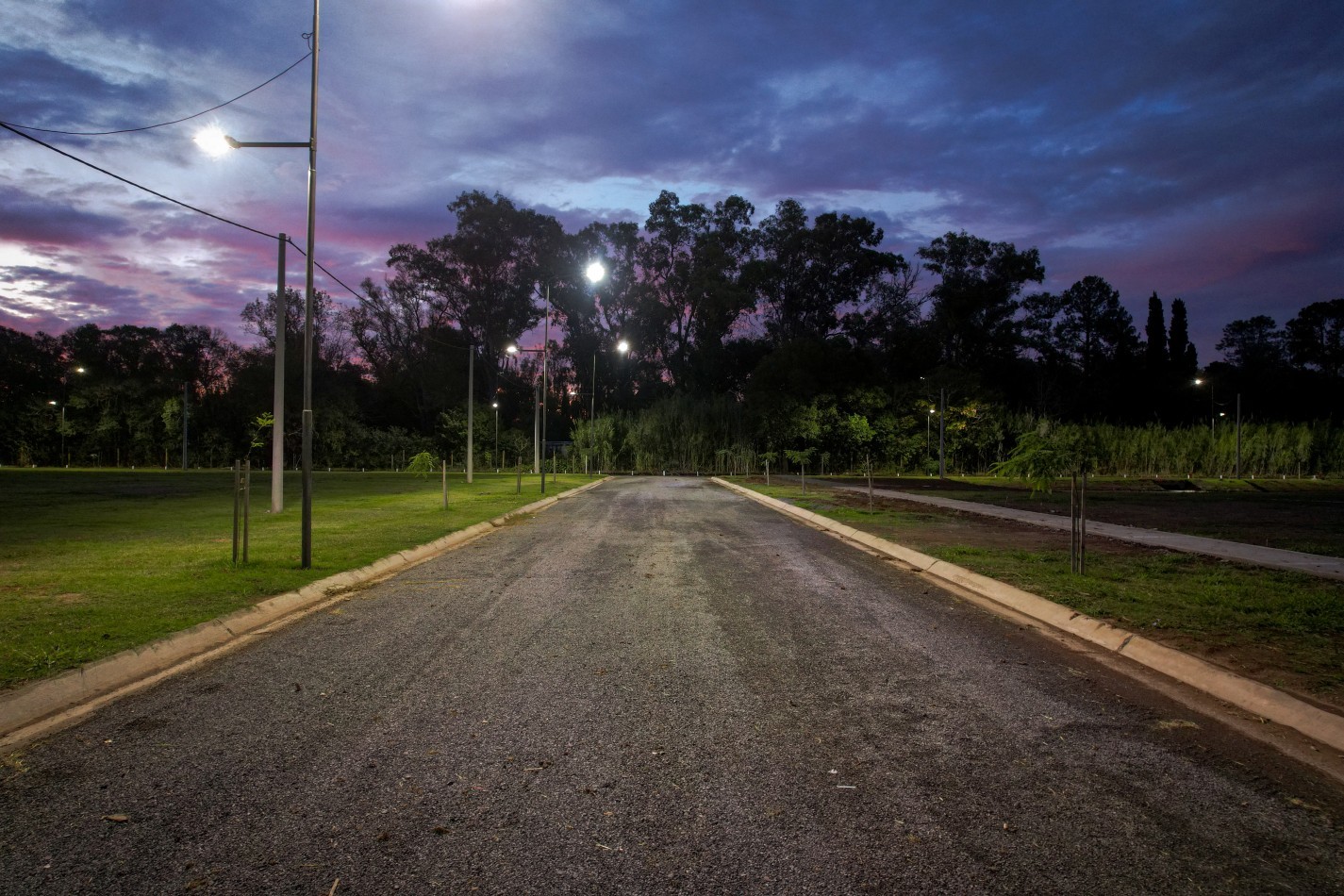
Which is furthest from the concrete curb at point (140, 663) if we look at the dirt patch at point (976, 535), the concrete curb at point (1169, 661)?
the dirt patch at point (976, 535)

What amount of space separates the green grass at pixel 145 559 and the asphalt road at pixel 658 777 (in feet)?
3.80

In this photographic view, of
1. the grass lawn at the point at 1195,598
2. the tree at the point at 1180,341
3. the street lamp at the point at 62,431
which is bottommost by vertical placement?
the grass lawn at the point at 1195,598

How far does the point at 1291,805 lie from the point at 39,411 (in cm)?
7375

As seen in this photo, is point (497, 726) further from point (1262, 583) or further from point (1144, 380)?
point (1144, 380)

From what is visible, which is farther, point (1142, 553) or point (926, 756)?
point (1142, 553)

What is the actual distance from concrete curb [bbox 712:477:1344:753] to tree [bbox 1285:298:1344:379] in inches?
3609

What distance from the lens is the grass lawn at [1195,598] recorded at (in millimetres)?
5027

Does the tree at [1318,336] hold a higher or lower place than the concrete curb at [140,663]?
higher

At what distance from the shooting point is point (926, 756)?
11.9ft

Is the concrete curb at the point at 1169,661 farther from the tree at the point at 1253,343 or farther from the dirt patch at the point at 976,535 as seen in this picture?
the tree at the point at 1253,343

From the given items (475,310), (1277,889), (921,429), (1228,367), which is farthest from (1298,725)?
(1228,367)

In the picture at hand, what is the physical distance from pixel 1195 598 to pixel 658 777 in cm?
649

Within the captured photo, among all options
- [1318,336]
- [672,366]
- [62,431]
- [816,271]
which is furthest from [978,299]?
[62,431]

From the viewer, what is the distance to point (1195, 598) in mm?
7094
